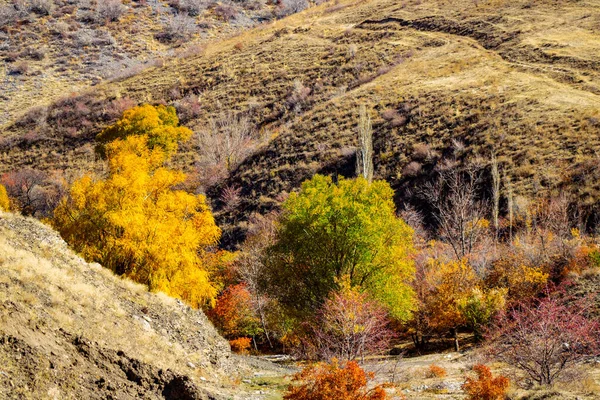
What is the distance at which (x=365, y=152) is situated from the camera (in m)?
50.2

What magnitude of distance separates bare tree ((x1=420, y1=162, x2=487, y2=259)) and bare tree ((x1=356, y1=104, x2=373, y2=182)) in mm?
5686

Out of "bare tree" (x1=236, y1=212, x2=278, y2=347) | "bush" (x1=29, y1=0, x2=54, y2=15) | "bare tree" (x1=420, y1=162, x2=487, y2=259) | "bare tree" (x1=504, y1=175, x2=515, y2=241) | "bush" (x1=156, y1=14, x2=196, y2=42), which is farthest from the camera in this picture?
"bush" (x1=29, y1=0, x2=54, y2=15)

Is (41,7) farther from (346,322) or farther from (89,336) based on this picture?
(89,336)

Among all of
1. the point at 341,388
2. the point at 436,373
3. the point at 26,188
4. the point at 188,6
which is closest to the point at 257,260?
the point at 436,373

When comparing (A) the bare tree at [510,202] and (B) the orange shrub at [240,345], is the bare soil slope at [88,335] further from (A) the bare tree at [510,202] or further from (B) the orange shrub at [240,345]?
(A) the bare tree at [510,202]

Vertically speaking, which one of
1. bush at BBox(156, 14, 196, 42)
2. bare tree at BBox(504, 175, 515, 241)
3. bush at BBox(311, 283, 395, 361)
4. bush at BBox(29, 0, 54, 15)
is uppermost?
bush at BBox(29, 0, 54, 15)

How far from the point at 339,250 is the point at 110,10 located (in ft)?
351

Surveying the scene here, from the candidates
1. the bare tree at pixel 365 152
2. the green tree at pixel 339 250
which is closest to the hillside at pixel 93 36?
the bare tree at pixel 365 152

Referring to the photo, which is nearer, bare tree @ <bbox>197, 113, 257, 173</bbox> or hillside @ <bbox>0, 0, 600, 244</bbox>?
hillside @ <bbox>0, 0, 600, 244</bbox>

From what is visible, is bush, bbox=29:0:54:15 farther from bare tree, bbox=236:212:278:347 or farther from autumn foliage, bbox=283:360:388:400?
autumn foliage, bbox=283:360:388:400

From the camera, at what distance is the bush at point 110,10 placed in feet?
362

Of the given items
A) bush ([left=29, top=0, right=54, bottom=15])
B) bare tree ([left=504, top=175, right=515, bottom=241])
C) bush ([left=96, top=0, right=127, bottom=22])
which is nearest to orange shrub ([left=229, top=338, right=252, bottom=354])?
bare tree ([left=504, top=175, right=515, bottom=241])

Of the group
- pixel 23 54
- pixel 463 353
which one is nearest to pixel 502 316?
pixel 463 353

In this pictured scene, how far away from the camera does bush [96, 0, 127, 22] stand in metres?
110
